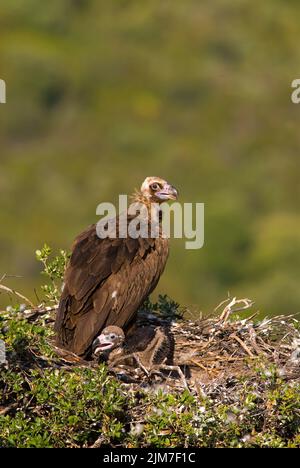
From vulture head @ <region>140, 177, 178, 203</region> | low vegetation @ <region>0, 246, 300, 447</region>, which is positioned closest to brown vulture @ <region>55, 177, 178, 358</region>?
vulture head @ <region>140, 177, 178, 203</region>

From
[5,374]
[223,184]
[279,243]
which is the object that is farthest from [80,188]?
[5,374]

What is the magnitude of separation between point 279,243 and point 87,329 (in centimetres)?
2779

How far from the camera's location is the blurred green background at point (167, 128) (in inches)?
1464

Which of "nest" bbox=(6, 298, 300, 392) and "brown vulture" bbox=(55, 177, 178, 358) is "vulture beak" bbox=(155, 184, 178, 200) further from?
"nest" bbox=(6, 298, 300, 392)

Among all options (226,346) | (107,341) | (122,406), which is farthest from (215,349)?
(122,406)

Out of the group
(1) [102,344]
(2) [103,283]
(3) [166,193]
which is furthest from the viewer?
(3) [166,193]

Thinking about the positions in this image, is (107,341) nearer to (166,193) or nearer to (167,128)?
(166,193)

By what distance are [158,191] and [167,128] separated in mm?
37815

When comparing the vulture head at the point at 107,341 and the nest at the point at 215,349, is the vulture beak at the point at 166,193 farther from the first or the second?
the vulture head at the point at 107,341

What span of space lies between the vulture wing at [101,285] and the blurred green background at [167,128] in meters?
16.7

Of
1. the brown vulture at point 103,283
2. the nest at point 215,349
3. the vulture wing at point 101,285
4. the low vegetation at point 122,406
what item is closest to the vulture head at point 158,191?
the brown vulture at point 103,283

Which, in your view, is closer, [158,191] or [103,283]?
[103,283]

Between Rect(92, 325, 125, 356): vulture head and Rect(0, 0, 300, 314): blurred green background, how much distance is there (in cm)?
1746

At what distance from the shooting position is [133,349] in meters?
11.6
